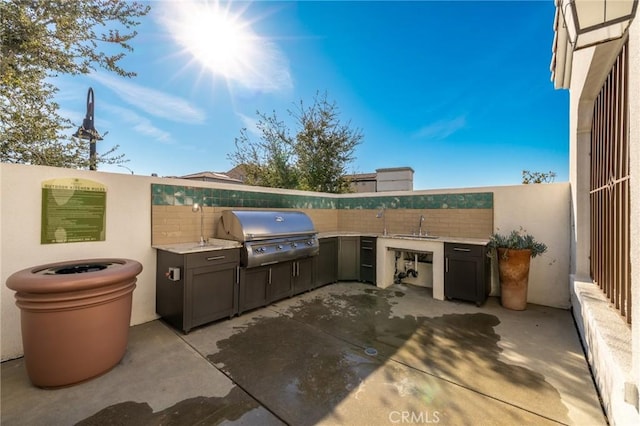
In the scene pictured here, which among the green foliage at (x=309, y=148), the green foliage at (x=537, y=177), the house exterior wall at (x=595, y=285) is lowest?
the house exterior wall at (x=595, y=285)

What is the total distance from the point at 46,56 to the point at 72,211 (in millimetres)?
4098

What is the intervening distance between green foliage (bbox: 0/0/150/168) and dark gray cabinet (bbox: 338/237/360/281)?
580 centimetres

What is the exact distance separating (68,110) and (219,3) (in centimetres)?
475

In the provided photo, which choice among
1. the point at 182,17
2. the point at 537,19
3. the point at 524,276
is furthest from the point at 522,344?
the point at 182,17

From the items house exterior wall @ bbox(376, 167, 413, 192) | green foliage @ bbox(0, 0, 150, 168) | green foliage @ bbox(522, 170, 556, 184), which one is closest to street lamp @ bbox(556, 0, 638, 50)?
green foliage @ bbox(0, 0, 150, 168)

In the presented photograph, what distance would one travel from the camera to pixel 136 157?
7.29 metres

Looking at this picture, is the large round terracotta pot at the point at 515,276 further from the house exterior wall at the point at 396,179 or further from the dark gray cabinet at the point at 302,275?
the house exterior wall at the point at 396,179

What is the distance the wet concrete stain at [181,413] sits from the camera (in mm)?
1745

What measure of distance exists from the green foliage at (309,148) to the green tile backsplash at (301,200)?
12.3 feet

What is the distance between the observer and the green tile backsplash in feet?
12.3

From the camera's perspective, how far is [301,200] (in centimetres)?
568

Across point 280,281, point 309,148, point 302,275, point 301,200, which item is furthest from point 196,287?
point 309,148

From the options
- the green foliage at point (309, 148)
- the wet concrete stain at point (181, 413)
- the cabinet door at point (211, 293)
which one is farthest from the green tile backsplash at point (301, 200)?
the green foliage at point (309, 148)

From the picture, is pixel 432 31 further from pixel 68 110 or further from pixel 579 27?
pixel 68 110
